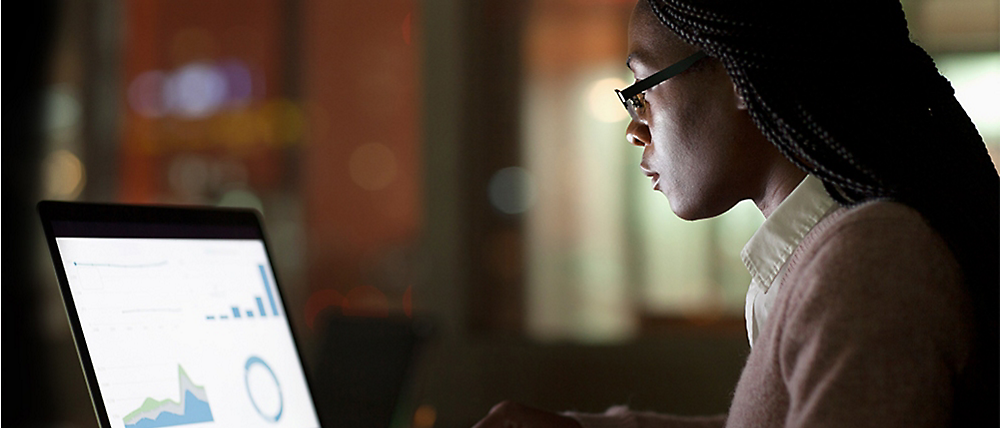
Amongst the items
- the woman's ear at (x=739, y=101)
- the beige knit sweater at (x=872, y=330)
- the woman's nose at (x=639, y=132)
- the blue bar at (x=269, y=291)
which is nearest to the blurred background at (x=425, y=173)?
the blue bar at (x=269, y=291)

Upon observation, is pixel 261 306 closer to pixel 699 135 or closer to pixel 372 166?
pixel 699 135

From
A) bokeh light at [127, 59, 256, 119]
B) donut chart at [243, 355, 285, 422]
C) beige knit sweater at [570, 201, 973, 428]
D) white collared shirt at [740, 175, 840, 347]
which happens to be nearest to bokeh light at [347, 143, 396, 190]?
bokeh light at [127, 59, 256, 119]

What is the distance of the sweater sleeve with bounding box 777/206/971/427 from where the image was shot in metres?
0.66

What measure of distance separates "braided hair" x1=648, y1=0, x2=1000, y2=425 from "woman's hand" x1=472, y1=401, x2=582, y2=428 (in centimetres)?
43

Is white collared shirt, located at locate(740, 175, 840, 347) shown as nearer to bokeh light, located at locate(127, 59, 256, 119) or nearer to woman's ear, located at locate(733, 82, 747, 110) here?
woman's ear, located at locate(733, 82, 747, 110)

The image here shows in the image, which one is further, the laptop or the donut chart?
the donut chart

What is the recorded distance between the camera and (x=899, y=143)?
800mm

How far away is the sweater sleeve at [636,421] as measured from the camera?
111 cm

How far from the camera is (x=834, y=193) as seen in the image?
33.3 inches

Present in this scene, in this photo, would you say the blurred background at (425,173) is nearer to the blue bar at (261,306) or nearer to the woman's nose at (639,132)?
the blue bar at (261,306)

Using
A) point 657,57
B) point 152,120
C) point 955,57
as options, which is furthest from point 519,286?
point 657,57

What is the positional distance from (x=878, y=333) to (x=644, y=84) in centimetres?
40

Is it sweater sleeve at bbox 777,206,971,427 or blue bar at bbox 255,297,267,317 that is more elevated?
sweater sleeve at bbox 777,206,971,427

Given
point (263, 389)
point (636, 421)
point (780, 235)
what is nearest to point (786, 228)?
point (780, 235)
